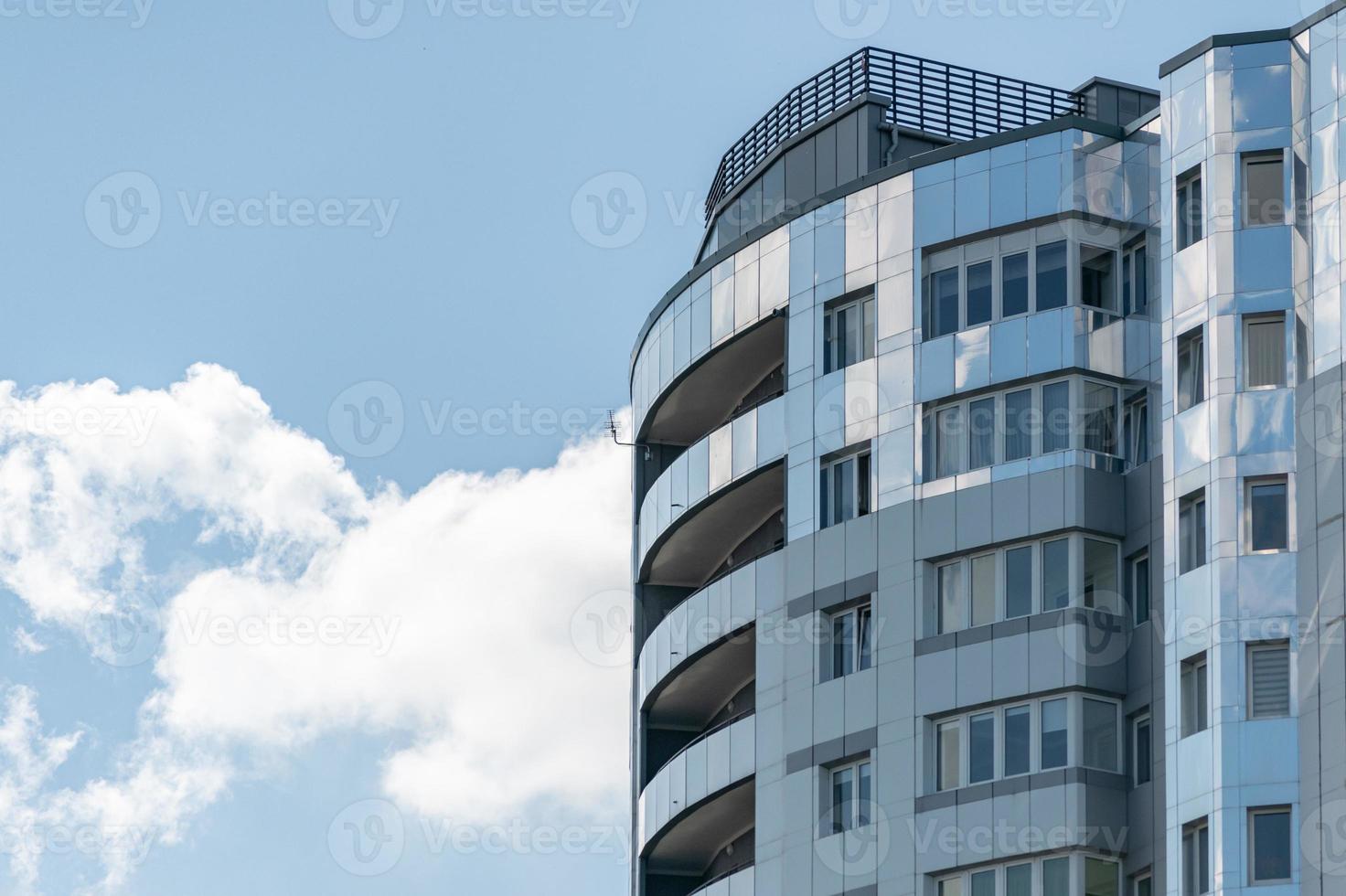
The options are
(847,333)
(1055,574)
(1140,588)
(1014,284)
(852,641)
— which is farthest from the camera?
(847,333)

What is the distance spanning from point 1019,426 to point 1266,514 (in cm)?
749

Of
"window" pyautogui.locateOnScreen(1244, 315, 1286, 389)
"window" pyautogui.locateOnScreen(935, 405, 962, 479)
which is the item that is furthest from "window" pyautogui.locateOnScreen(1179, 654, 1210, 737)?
"window" pyautogui.locateOnScreen(935, 405, 962, 479)

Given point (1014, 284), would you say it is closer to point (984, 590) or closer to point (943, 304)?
point (943, 304)

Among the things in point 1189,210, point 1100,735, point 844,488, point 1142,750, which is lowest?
point 1142,750

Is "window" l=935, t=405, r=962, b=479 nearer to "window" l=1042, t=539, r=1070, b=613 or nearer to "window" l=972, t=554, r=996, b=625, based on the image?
"window" l=972, t=554, r=996, b=625

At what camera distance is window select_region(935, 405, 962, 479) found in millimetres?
65500

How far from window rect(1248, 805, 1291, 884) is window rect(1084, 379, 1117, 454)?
1088 centimetres

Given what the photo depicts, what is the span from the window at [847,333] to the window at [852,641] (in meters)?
6.74

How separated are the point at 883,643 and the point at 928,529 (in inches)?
122

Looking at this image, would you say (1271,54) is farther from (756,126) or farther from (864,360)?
(756,126)

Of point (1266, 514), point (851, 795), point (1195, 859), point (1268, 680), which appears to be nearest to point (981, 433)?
point (1266, 514)

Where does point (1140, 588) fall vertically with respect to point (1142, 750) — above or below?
above

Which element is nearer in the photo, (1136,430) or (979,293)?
(1136,430)

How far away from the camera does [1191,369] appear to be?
61656 millimetres
